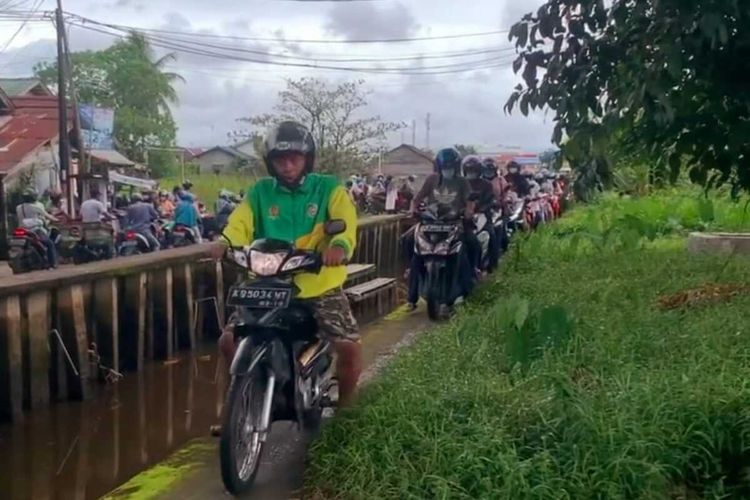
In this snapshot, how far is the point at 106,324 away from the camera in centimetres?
853

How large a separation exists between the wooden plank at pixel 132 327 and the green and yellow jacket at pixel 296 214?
4231 millimetres

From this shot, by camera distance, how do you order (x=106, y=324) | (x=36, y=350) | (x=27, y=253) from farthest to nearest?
(x=27, y=253)
(x=106, y=324)
(x=36, y=350)

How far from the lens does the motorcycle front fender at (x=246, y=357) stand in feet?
14.3

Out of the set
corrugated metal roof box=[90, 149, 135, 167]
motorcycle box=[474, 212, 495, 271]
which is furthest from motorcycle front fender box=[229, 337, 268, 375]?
corrugated metal roof box=[90, 149, 135, 167]

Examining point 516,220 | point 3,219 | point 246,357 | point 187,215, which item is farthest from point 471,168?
point 3,219

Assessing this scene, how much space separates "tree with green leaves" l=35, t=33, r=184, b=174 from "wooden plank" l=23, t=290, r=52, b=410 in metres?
39.4

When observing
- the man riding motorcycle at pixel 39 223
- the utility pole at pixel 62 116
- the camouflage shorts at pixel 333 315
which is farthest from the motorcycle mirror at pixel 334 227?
the utility pole at pixel 62 116

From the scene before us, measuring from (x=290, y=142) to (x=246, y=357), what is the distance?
46.2 inches

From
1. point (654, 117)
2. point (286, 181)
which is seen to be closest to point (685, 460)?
point (654, 117)

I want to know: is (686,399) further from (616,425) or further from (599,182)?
(599,182)

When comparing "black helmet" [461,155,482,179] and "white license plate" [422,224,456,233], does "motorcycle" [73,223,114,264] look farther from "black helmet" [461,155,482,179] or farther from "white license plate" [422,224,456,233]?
"white license plate" [422,224,456,233]

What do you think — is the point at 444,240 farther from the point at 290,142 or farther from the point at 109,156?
the point at 109,156

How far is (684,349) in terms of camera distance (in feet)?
18.6

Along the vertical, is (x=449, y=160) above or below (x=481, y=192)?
Result: above
